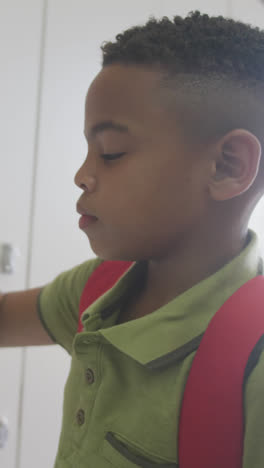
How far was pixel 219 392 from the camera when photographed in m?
0.32

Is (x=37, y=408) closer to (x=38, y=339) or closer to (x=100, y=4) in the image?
(x=38, y=339)

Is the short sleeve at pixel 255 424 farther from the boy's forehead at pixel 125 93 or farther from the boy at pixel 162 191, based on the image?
the boy's forehead at pixel 125 93

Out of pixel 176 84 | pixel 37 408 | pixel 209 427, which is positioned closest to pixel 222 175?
pixel 176 84

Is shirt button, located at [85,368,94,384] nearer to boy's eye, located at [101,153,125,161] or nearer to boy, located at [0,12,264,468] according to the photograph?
boy, located at [0,12,264,468]

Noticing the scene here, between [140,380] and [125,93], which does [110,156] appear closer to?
[125,93]

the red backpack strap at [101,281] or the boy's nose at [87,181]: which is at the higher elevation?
the boy's nose at [87,181]

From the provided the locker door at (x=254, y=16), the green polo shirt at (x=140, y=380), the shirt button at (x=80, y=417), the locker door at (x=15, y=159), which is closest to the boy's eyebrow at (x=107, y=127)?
the green polo shirt at (x=140, y=380)

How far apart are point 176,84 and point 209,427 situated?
0.92 ft

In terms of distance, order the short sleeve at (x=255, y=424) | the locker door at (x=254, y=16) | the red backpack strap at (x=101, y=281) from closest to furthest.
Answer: the short sleeve at (x=255, y=424)
the red backpack strap at (x=101, y=281)
the locker door at (x=254, y=16)

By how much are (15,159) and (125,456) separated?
2.29ft

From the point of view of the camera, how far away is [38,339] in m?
0.59

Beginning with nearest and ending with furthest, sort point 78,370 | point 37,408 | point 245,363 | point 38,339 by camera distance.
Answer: point 245,363 → point 78,370 → point 38,339 → point 37,408

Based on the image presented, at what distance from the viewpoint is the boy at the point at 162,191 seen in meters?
0.36

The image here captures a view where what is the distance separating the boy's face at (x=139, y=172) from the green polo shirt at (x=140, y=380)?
64 mm
